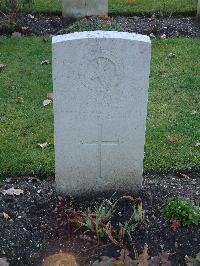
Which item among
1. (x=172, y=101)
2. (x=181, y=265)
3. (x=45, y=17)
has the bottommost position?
(x=181, y=265)

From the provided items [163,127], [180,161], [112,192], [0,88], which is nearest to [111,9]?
[0,88]

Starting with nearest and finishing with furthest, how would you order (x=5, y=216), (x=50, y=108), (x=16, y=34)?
(x=5, y=216)
(x=50, y=108)
(x=16, y=34)

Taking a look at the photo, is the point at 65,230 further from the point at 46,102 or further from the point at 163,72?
the point at 163,72

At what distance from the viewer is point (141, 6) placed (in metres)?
9.04

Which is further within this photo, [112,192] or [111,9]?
[111,9]

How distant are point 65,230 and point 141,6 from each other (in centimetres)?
571

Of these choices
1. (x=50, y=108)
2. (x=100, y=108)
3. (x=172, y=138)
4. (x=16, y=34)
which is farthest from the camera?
(x=16, y=34)

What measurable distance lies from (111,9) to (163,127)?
3.76 meters

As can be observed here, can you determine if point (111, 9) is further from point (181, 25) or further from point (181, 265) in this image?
point (181, 265)

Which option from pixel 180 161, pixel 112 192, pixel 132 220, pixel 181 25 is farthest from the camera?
pixel 181 25

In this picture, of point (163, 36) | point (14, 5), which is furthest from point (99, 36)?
point (14, 5)

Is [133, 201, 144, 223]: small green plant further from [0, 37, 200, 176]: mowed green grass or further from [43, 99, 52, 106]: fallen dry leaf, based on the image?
[43, 99, 52, 106]: fallen dry leaf

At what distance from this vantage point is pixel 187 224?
13.4 ft

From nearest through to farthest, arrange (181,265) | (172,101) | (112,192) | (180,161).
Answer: (181,265) → (112,192) → (180,161) → (172,101)
